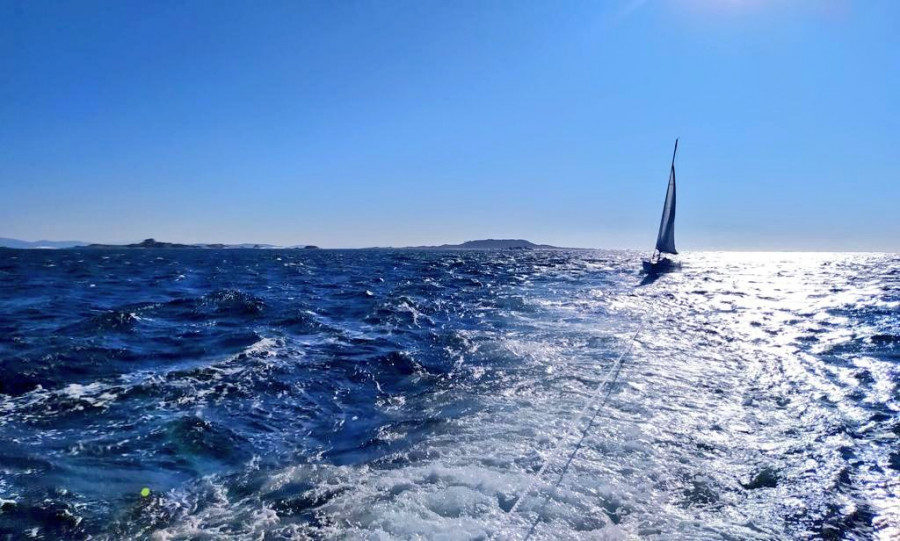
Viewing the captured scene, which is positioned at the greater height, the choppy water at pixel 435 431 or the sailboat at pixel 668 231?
the sailboat at pixel 668 231

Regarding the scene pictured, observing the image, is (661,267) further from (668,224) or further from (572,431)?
(572,431)

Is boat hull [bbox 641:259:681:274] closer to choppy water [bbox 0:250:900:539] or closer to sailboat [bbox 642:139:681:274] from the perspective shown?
sailboat [bbox 642:139:681:274]

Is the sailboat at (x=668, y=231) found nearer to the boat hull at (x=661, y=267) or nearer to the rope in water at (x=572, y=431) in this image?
the boat hull at (x=661, y=267)

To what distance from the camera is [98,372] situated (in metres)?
8.89

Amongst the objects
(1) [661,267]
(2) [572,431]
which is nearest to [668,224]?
(1) [661,267]

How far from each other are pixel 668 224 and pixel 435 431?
158 feet

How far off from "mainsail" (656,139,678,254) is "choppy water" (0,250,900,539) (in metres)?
35.5

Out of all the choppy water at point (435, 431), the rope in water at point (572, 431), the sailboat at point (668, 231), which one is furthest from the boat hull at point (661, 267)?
the rope in water at point (572, 431)

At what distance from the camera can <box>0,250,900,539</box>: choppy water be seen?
14.6ft

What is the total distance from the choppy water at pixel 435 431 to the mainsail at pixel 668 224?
3552 cm

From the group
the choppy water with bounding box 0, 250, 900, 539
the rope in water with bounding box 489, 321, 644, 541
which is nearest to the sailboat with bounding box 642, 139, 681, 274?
the choppy water with bounding box 0, 250, 900, 539

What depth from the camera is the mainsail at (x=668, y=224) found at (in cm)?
4753

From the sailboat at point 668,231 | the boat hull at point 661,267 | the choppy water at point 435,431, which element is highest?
the sailboat at point 668,231

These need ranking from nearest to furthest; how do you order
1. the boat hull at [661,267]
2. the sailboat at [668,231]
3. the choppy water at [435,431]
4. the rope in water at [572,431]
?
the choppy water at [435,431] < the rope in water at [572,431] < the boat hull at [661,267] < the sailboat at [668,231]
